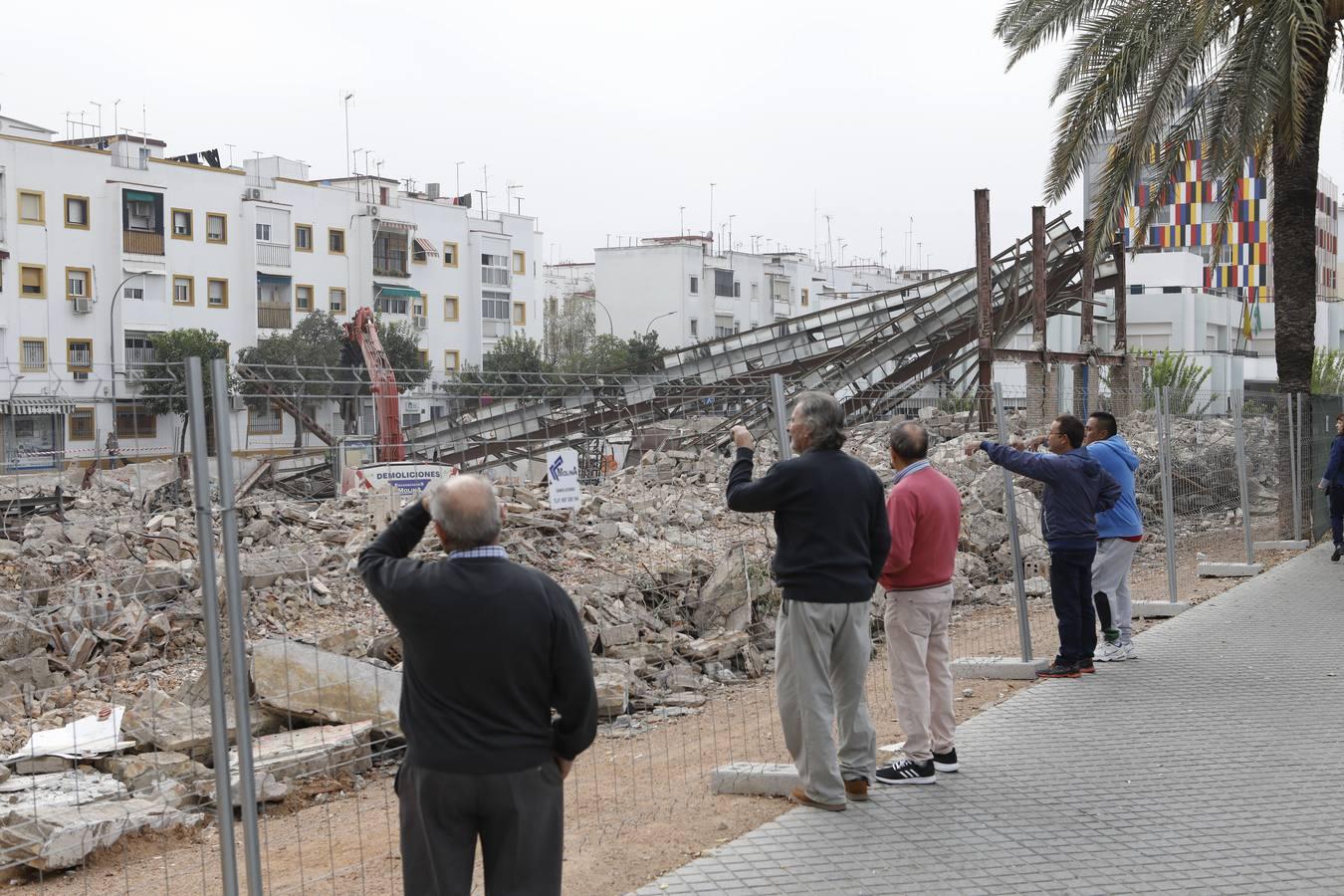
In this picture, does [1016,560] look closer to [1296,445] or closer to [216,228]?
[1296,445]

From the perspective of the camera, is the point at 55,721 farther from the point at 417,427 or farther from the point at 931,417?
the point at 931,417

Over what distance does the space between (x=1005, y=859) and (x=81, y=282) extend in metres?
→ 53.6

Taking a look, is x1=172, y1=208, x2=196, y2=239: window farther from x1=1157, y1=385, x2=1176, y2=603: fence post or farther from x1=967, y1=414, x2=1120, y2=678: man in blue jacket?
x1=967, y1=414, x2=1120, y2=678: man in blue jacket

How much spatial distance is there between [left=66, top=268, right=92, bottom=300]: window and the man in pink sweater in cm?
5151

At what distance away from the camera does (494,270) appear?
72.4 metres

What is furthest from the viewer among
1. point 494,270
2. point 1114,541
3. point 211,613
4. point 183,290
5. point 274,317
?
point 494,270

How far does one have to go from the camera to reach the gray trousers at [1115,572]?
9.98 metres

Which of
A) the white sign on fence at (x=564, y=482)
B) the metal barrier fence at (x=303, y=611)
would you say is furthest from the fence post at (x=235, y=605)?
the white sign on fence at (x=564, y=482)

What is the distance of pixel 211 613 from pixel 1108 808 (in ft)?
13.7

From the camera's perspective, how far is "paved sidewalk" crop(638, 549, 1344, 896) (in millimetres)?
5355

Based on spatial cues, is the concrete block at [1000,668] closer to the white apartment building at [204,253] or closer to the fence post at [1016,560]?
the fence post at [1016,560]

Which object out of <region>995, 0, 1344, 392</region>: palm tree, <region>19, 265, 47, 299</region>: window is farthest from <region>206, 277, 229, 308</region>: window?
<region>995, 0, 1344, 392</region>: palm tree

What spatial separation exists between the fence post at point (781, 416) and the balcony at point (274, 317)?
181ft

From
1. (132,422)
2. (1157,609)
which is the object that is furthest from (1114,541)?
(132,422)
